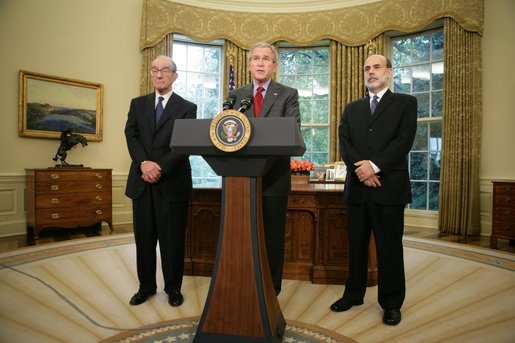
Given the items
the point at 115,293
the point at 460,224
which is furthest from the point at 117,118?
the point at 460,224

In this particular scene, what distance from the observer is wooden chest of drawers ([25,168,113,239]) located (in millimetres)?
4605

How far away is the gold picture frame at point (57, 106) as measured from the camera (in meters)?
4.98

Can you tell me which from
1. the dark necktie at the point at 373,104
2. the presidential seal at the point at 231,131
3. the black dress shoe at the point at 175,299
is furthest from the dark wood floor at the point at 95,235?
the presidential seal at the point at 231,131

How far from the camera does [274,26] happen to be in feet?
22.0

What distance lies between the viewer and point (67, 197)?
4.81 m

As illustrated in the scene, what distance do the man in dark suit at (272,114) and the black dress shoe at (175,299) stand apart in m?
0.65

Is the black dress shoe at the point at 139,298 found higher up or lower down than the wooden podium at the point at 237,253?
lower down

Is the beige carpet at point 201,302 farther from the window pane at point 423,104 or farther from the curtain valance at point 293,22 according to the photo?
the curtain valance at point 293,22

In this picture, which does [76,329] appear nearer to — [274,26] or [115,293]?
[115,293]

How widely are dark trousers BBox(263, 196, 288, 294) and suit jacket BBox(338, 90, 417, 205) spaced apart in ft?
1.50

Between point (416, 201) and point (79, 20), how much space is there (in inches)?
237

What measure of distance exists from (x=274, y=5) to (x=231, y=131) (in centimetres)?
589

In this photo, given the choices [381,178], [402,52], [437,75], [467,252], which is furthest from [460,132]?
[381,178]

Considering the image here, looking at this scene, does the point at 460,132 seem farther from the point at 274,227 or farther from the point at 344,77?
the point at 274,227
